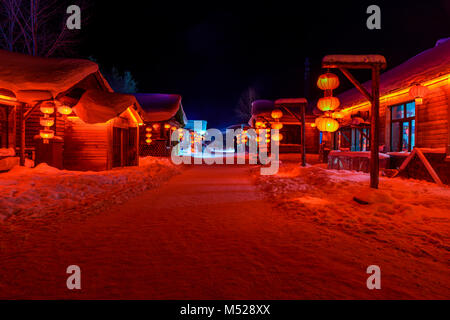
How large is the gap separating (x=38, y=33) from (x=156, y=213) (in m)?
23.4

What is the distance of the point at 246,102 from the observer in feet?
152

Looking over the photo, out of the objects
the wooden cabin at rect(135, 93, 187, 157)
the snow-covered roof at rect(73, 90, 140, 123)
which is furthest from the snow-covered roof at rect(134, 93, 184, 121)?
the snow-covered roof at rect(73, 90, 140, 123)

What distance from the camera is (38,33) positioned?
20.2m

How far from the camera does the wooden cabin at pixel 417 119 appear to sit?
976cm

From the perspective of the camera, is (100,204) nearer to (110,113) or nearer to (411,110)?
(110,113)

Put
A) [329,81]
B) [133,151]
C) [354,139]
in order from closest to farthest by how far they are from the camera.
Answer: [329,81]
[133,151]
[354,139]

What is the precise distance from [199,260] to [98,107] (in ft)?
32.3

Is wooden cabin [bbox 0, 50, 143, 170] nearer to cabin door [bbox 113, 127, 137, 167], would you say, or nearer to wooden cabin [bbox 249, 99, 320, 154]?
cabin door [bbox 113, 127, 137, 167]

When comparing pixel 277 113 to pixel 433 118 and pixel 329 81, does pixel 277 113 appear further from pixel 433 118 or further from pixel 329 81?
pixel 329 81

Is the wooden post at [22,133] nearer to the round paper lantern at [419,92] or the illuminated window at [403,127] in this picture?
the round paper lantern at [419,92]

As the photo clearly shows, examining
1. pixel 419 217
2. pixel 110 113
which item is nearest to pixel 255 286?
pixel 419 217

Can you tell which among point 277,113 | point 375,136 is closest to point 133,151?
point 277,113

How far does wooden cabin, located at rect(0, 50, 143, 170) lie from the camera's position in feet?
26.9

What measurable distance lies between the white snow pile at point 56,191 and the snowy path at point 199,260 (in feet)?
3.18
